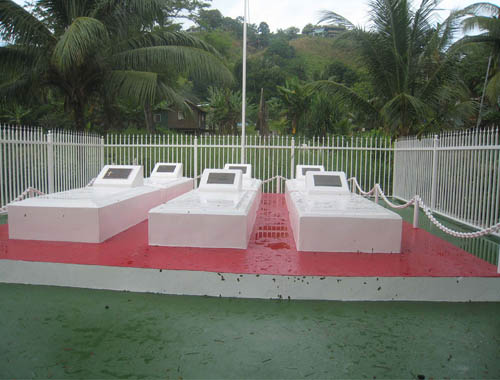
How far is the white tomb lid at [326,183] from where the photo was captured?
6957 mm

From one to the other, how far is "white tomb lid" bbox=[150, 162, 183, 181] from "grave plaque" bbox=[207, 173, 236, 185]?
3818 mm

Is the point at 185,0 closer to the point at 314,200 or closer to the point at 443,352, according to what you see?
the point at 314,200

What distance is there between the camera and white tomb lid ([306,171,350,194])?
696 cm

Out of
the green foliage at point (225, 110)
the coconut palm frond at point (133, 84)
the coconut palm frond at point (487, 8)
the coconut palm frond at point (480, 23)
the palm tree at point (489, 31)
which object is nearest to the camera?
the coconut palm frond at point (133, 84)

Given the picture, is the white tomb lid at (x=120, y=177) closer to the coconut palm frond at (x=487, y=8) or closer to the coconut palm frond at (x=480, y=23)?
the coconut palm frond at (x=480, y=23)

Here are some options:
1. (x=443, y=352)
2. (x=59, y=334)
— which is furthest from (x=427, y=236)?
(x=59, y=334)

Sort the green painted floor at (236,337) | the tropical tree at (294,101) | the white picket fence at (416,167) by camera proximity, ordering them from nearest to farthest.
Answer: the green painted floor at (236,337) < the white picket fence at (416,167) < the tropical tree at (294,101)

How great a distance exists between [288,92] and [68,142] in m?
17.1

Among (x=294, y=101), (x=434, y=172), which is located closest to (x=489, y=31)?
(x=434, y=172)

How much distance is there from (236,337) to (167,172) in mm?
8566

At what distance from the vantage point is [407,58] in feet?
39.1

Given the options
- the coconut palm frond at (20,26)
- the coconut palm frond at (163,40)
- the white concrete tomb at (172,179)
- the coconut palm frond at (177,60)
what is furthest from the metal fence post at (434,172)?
the coconut palm frond at (20,26)

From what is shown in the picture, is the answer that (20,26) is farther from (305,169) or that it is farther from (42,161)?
(305,169)

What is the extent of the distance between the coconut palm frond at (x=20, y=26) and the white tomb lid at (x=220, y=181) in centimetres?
761
